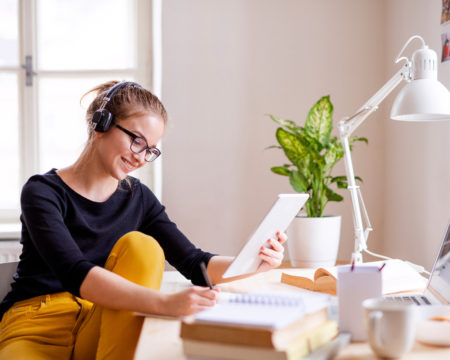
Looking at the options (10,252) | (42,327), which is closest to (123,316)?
(42,327)

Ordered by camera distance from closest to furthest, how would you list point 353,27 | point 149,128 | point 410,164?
point 149,128 → point 410,164 → point 353,27

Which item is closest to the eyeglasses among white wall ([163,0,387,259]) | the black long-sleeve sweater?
the black long-sleeve sweater

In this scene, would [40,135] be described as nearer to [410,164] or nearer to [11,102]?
[11,102]

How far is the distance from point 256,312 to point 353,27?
6.14 ft

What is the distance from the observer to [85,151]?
137 centimetres

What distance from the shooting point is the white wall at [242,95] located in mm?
2266

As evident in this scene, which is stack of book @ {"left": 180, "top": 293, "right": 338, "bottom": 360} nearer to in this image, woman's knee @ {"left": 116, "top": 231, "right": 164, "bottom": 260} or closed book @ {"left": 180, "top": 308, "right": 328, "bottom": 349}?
closed book @ {"left": 180, "top": 308, "right": 328, "bottom": 349}

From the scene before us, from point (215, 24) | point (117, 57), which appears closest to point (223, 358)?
point (215, 24)

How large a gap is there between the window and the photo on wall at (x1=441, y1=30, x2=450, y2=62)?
1357 mm

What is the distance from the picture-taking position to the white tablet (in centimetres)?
101

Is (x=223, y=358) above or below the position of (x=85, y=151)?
below

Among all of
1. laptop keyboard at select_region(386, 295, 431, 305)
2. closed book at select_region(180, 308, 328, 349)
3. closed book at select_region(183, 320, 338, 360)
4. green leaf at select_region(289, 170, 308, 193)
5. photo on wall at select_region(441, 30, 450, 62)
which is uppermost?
photo on wall at select_region(441, 30, 450, 62)

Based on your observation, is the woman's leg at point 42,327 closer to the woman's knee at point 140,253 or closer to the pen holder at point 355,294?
the woman's knee at point 140,253

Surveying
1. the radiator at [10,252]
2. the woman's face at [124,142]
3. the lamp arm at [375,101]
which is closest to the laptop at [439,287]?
the lamp arm at [375,101]
